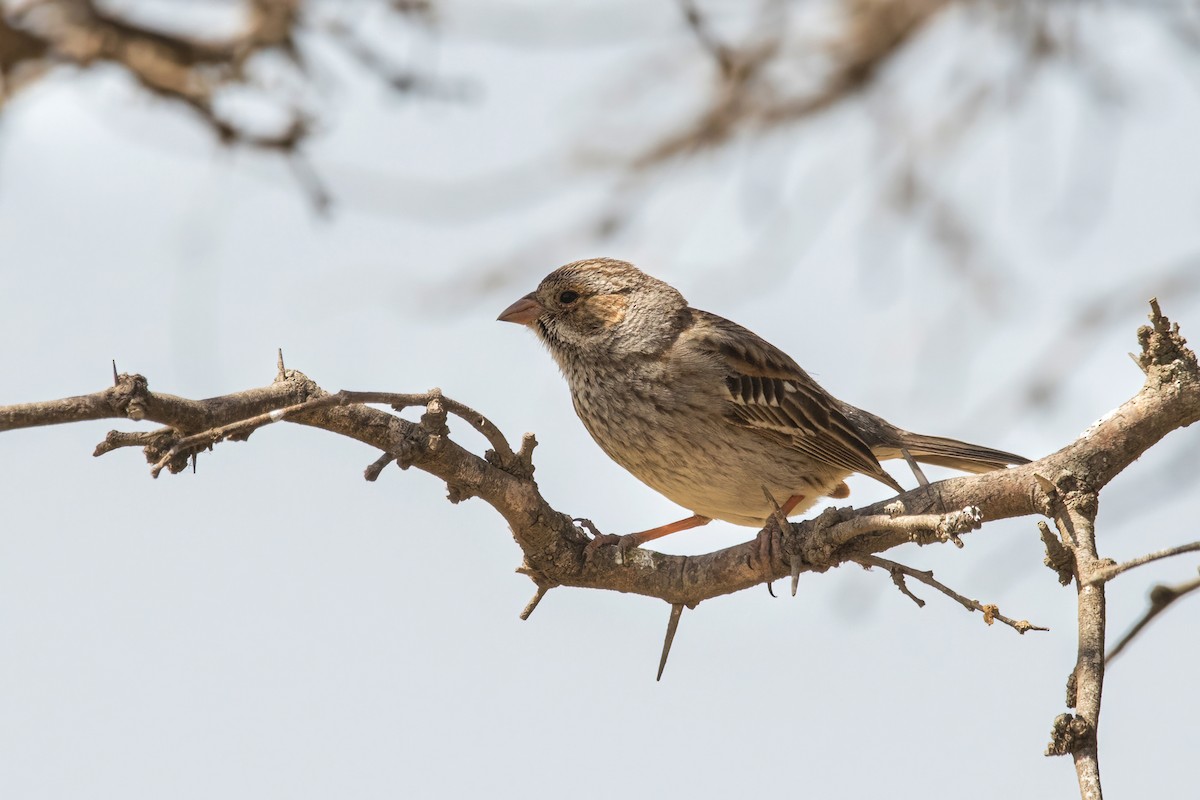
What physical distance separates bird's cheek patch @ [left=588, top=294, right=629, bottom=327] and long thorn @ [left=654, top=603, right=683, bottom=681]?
166cm

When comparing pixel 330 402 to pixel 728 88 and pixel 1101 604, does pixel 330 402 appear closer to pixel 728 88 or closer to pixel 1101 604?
pixel 1101 604

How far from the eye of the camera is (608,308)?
5465 millimetres

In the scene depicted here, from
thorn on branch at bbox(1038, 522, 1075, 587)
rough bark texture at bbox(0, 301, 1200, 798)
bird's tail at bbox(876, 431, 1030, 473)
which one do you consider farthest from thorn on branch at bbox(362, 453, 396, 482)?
bird's tail at bbox(876, 431, 1030, 473)

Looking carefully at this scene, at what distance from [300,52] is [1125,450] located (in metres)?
3.76

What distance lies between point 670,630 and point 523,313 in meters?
2.06

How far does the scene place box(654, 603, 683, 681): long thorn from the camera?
3.76 meters

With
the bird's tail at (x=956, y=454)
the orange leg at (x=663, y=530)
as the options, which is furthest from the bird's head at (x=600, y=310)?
the bird's tail at (x=956, y=454)

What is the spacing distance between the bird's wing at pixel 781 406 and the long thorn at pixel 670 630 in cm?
115

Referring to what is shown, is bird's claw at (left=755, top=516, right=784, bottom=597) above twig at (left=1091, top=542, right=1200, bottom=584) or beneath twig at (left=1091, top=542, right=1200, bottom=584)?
above

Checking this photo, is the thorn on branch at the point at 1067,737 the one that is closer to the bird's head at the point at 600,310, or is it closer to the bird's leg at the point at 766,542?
the bird's leg at the point at 766,542

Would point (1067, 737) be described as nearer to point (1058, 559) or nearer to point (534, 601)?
point (1058, 559)

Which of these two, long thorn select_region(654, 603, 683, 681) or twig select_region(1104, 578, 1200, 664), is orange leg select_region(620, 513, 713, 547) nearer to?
long thorn select_region(654, 603, 683, 681)

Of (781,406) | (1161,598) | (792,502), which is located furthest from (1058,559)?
(792,502)

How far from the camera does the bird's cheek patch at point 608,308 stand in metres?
5.39
